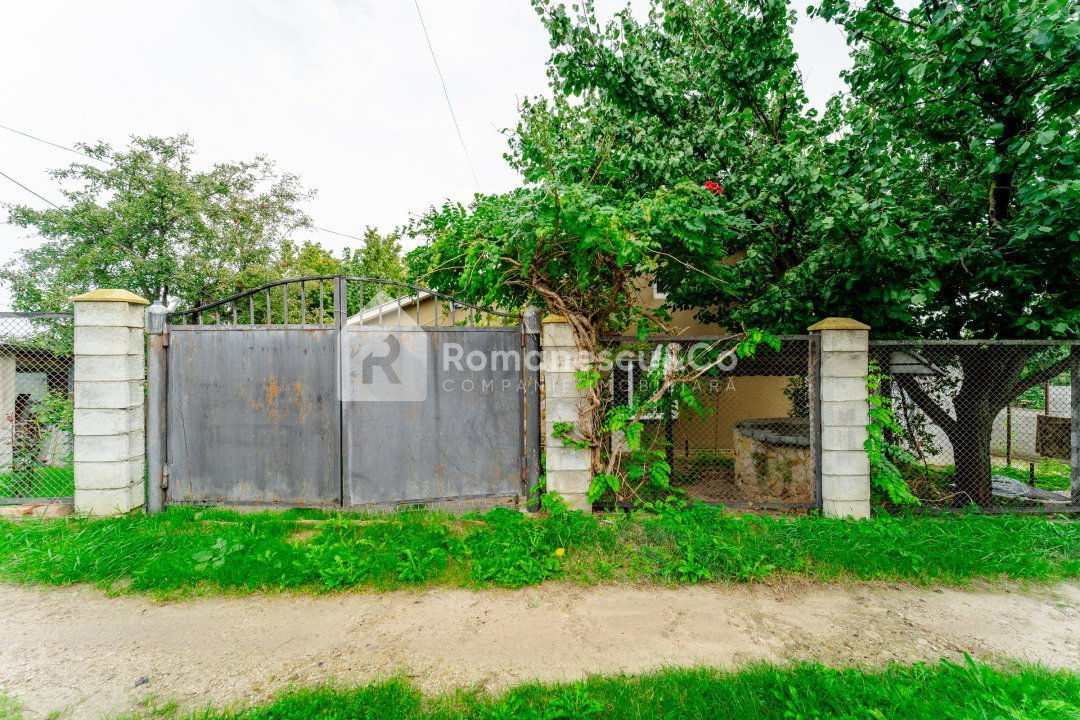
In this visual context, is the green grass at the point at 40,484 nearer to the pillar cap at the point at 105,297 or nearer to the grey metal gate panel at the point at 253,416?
the grey metal gate panel at the point at 253,416

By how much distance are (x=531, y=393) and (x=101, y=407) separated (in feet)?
13.4

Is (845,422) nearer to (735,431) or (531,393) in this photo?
(735,431)

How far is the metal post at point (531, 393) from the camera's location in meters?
4.33

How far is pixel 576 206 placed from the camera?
3.46 metres

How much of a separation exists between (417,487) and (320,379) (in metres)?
1.46

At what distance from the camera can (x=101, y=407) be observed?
4.05m

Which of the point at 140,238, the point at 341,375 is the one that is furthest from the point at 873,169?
the point at 140,238

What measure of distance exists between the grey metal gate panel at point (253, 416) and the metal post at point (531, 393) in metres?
1.89

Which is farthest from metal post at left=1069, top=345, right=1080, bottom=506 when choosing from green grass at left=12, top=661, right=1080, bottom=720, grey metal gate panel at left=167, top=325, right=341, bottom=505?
grey metal gate panel at left=167, top=325, right=341, bottom=505

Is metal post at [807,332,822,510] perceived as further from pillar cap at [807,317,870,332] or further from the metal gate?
the metal gate

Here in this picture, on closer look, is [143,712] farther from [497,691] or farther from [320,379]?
[320,379]

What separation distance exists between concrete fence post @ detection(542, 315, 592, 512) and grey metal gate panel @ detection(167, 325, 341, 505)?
2.12 meters

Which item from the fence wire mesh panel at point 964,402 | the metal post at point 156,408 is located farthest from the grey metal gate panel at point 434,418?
the fence wire mesh panel at point 964,402

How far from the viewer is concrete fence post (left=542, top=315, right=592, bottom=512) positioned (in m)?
4.18
